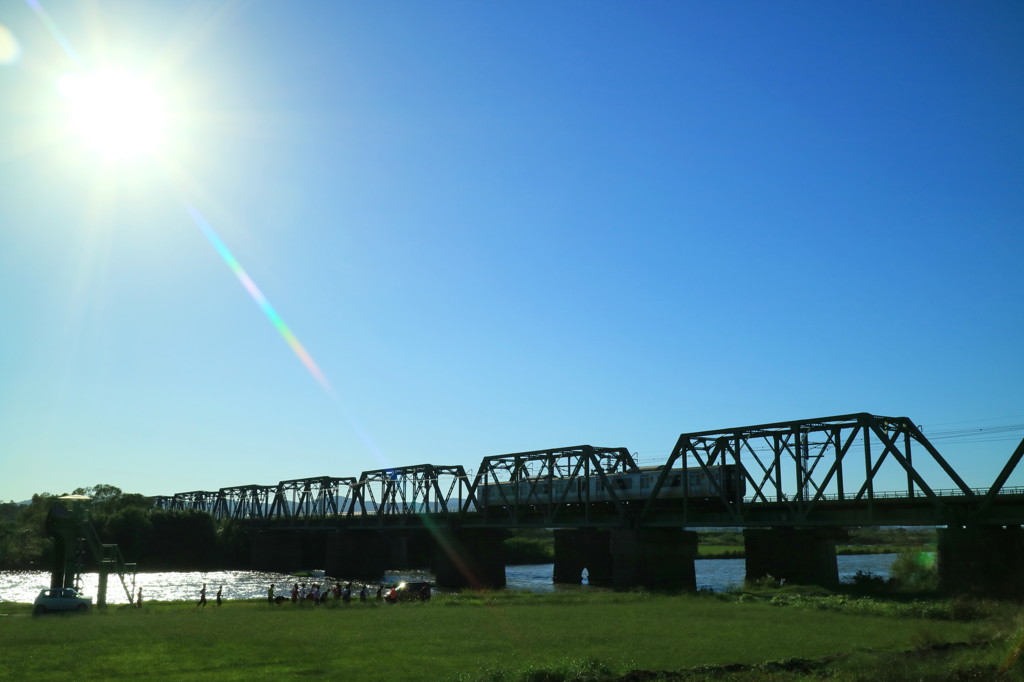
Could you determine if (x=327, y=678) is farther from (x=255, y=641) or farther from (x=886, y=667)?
(x=886, y=667)

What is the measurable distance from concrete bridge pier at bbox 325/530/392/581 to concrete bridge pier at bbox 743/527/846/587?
58.3 m

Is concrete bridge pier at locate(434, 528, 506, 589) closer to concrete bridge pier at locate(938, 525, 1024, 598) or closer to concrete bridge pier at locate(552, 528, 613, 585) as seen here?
concrete bridge pier at locate(552, 528, 613, 585)

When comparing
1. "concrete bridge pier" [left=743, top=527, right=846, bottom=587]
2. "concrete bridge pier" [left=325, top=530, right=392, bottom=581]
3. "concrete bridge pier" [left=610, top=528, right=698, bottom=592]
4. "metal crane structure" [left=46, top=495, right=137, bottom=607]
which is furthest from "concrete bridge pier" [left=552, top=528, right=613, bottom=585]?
"metal crane structure" [left=46, top=495, right=137, bottom=607]

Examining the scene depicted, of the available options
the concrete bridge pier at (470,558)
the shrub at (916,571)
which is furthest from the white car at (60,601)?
the concrete bridge pier at (470,558)

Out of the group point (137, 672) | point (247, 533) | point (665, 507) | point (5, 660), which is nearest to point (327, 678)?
point (137, 672)

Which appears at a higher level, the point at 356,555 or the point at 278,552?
the point at 356,555

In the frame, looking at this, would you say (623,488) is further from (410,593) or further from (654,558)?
(410,593)

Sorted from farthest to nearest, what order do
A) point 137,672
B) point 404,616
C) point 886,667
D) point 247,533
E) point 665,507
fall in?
point 247,533 < point 665,507 < point 404,616 < point 137,672 < point 886,667

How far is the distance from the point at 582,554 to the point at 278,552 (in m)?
59.4

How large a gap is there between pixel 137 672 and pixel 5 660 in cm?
523

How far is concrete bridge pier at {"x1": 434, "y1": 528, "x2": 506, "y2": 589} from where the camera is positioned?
3516 inches

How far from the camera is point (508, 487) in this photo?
96000 millimetres

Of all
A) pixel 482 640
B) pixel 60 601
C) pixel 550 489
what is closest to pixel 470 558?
pixel 550 489

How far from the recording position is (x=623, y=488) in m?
75.7
